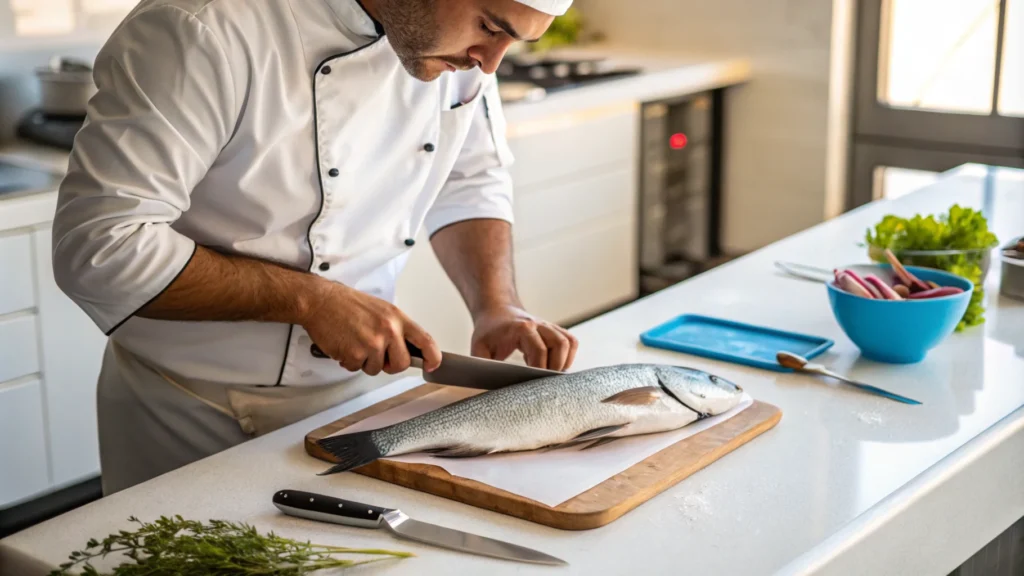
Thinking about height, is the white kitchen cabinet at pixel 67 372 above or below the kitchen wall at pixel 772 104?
below

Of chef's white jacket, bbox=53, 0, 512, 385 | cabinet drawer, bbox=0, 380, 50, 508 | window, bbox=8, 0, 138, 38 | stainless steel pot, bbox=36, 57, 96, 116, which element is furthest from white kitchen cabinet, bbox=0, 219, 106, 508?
chef's white jacket, bbox=53, 0, 512, 385

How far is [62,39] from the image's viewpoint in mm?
3111

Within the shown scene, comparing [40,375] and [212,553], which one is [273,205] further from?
[40,375]

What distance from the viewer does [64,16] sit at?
3105mm

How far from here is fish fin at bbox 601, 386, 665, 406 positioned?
122 cm

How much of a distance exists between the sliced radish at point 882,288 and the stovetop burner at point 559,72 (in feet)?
6.57

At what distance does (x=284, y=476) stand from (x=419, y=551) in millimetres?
223

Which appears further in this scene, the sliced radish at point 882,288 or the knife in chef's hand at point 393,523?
the sliced radish at point 882,288

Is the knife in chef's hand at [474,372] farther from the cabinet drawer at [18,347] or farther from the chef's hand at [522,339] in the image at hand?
the cabinet drawer at [18,347]

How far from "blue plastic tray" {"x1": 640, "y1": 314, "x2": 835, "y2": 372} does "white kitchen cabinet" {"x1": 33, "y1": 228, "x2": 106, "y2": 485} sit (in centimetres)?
144

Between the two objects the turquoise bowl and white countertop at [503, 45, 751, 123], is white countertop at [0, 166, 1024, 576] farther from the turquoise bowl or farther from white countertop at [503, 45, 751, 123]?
white countertop at [503, 45, 751, 123]

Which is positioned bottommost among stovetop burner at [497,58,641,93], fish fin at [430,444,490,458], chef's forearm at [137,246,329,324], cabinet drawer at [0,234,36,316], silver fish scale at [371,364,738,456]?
cabinet drawer at [0,234,36,316]

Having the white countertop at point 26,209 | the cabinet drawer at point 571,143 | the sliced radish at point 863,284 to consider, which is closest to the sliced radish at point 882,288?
the sliced radish at point 863,284

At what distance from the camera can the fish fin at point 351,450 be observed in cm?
115
